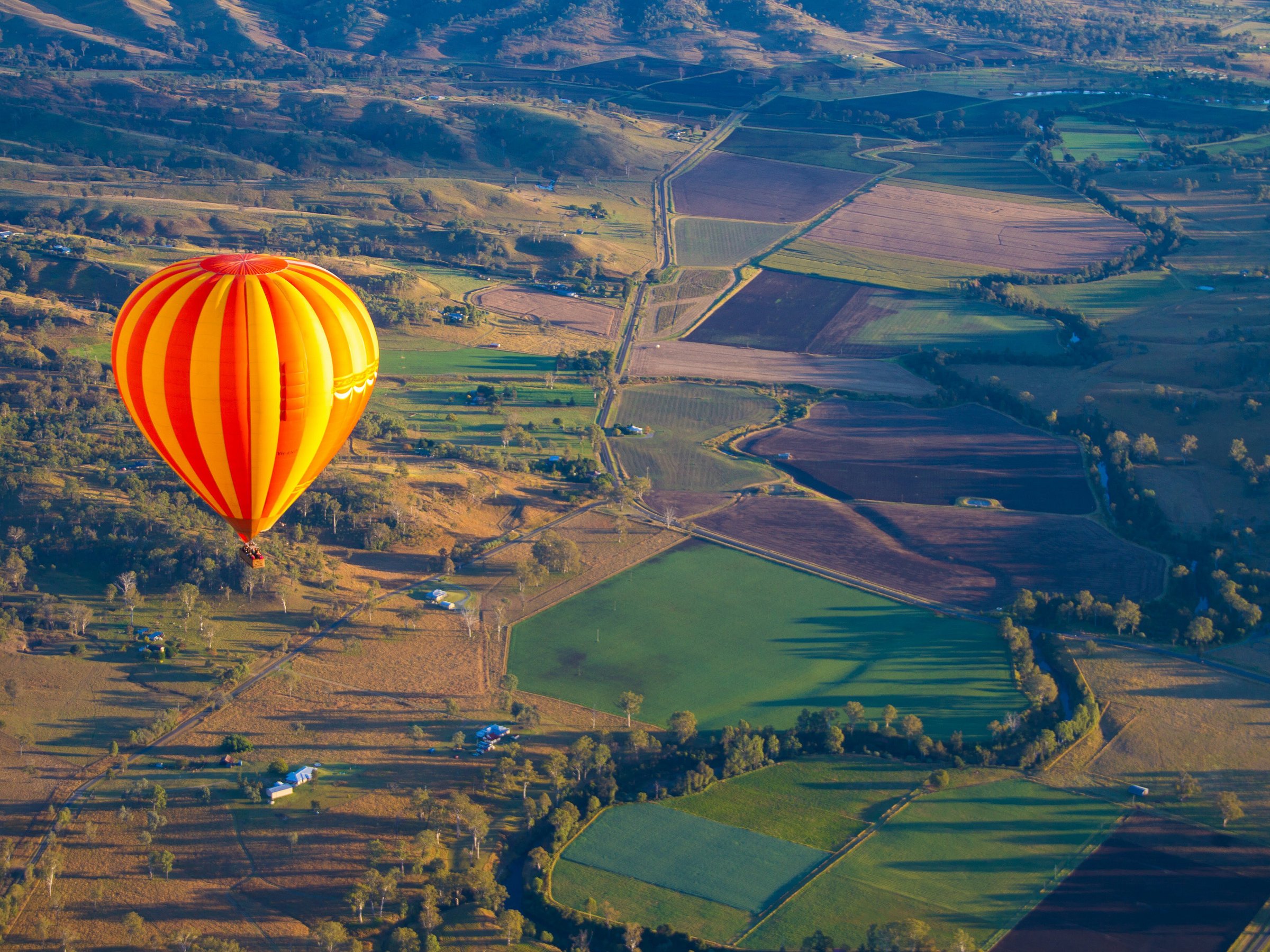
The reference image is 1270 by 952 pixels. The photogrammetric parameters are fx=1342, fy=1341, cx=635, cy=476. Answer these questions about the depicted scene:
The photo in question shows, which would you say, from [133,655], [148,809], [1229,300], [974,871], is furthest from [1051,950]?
[1229,300]

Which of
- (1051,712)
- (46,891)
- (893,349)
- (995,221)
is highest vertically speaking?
(995,221)

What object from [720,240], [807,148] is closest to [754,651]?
[720,240]

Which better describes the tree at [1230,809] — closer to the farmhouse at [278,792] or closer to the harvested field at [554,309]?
the farmhouse at [278,792]

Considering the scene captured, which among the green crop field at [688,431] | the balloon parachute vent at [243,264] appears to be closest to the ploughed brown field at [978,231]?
the green crop field at [688,431]

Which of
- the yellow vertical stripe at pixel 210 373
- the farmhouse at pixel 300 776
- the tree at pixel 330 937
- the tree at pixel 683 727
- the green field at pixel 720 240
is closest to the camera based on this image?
the yellow vertical stripe at pixel 210 373

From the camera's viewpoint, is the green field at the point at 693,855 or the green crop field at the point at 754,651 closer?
the green field at the point at 693,855

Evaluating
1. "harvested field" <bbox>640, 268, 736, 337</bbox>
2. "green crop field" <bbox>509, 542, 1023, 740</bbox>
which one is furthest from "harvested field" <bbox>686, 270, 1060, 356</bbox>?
"green crop field" <bbox>509, 542, 1023, 740</bbox>

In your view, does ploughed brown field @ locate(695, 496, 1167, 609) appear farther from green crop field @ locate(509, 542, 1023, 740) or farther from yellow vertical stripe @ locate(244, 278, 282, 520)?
yellow vertical stripe @ locate(244, 278, 282, 520)

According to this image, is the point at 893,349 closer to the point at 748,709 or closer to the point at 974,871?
the point at 748,709
